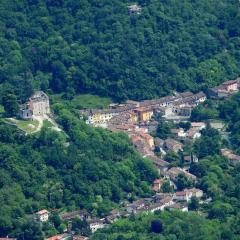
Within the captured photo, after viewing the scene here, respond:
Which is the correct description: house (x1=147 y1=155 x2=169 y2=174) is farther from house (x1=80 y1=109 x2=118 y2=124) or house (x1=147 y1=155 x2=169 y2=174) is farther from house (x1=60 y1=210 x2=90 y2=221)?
house (x1=60 y1=210 x2=90 y2=221)

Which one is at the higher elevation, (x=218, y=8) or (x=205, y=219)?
(x=218, y=8)

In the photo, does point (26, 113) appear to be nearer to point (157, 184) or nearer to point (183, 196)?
point (157, 184)

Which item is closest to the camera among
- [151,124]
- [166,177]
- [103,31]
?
[166,177]

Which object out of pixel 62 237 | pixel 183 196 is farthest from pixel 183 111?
pixel 62 237

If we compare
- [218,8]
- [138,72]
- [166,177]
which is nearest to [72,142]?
[166,177]

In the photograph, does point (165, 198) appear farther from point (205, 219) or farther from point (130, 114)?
point (130, 114)
